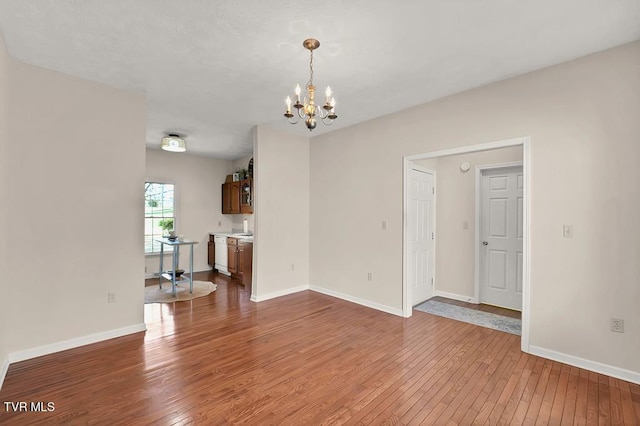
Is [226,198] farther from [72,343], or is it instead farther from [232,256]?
[72,343]

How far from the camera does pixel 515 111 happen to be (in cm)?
304

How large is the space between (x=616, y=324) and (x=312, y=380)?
263cm

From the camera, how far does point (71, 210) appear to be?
3.02 meters

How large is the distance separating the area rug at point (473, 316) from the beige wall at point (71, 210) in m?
3.88

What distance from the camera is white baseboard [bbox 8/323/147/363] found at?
2741 millimetres

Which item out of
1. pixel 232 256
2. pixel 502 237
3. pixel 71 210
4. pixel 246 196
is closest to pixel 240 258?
pixel 232 256

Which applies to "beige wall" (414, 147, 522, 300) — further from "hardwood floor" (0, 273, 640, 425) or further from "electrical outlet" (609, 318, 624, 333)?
"electrical outlet" (609, 318, 624, 333)

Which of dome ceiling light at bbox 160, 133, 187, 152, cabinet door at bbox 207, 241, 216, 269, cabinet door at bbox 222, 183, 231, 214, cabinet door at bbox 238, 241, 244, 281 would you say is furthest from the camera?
cabinet door at bbox 222, 183, 231, 214

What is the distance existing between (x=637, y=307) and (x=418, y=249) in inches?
93.0

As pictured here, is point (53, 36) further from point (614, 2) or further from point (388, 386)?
point (614, 2)

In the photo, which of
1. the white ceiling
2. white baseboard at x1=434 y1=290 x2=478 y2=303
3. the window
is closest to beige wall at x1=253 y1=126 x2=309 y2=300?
the white ceiling

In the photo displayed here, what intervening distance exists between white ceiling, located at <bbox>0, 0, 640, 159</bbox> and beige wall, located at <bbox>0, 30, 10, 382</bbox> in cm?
25

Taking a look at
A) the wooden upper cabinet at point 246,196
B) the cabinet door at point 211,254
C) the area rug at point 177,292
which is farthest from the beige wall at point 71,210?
the cabinet door at point 211,254

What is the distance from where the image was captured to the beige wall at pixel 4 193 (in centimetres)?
242
